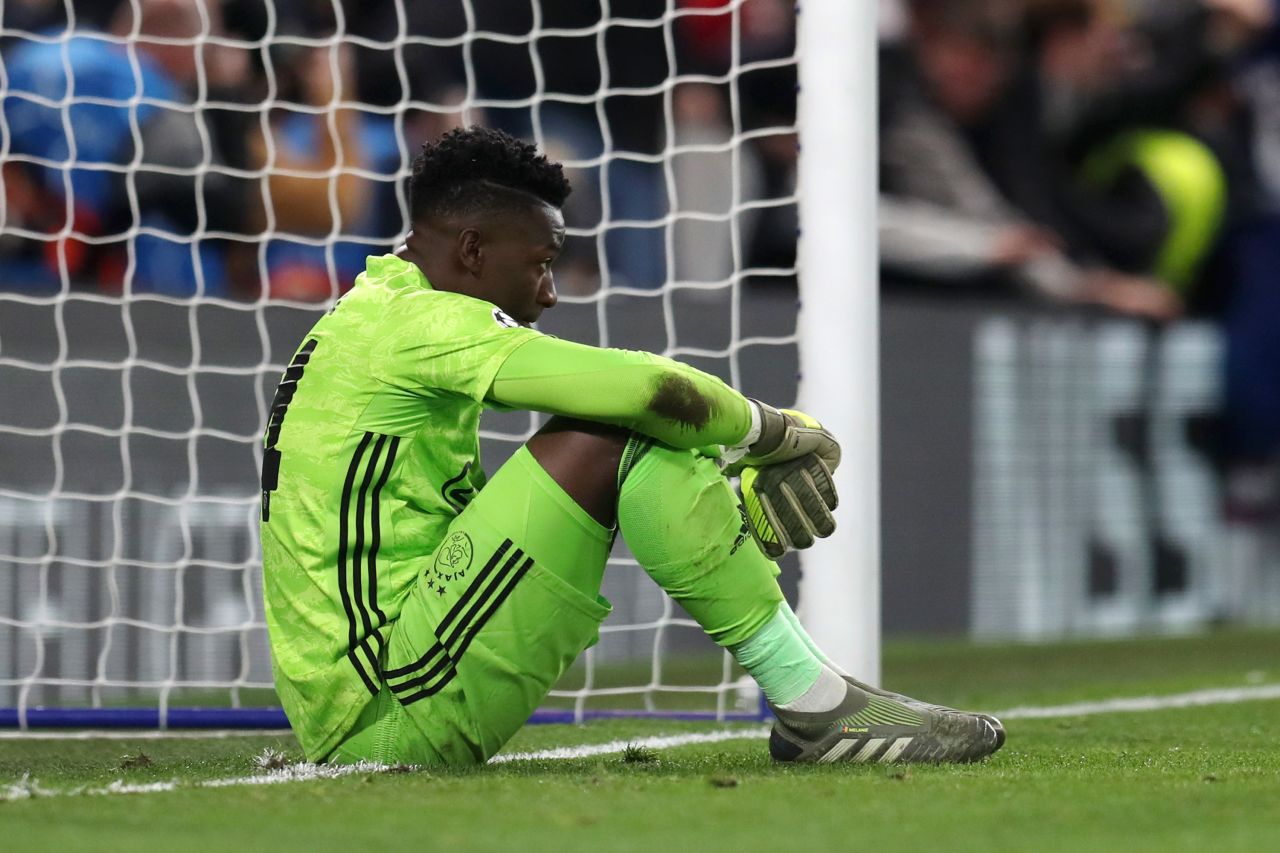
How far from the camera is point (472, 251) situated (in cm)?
285

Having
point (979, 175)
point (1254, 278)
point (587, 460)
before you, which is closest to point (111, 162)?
point (587, 460)

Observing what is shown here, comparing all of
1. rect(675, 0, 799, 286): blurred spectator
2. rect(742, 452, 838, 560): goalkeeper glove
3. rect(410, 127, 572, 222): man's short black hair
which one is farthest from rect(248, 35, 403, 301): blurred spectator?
rect(742, 452, 838, 560): goalkeeper glove

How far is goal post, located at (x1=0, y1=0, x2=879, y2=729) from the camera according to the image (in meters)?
3.67

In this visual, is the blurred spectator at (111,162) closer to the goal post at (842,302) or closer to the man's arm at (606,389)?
the goal post at (842,302)

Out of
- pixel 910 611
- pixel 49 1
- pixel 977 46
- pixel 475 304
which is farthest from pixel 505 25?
pixel 475 304

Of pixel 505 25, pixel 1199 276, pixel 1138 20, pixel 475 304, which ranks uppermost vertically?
pixel 1138 20

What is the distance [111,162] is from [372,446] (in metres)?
2.69

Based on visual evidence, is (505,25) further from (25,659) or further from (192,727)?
→ (192,727)

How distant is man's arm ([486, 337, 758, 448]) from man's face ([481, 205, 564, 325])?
220 mm

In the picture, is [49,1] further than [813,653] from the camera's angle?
Yes

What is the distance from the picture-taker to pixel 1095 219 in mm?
8234

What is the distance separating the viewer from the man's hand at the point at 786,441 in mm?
2820

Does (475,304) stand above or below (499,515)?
above

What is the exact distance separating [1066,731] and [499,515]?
1516mm
